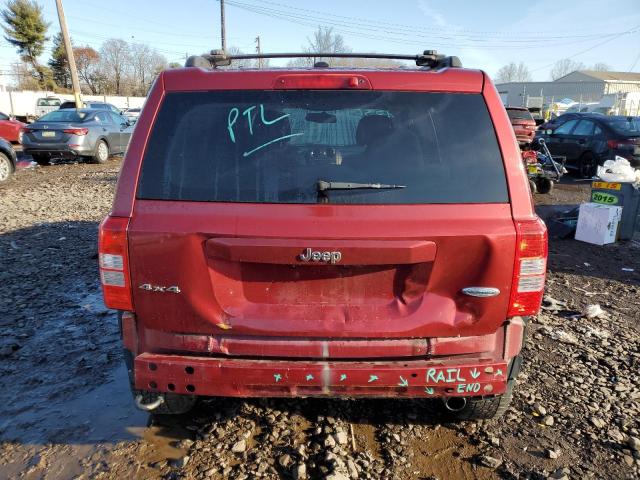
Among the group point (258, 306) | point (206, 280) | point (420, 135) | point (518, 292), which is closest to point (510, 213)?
point (518, 292)

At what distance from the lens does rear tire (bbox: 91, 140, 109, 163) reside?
49.5 feet

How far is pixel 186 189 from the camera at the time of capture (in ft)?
7.52

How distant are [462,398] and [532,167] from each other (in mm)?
9064

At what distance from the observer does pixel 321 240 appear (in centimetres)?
218

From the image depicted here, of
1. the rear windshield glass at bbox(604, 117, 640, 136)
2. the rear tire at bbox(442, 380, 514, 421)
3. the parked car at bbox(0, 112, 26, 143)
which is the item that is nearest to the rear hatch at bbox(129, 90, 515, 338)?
the rear tire at bbox(442, 380, 514, 421)

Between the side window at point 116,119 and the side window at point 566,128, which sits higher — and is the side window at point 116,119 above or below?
above

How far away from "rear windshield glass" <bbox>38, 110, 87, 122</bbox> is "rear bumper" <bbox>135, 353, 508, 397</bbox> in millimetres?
14855

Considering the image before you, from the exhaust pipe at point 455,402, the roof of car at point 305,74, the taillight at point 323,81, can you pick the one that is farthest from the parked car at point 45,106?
the exhaust pipe at point 455,402

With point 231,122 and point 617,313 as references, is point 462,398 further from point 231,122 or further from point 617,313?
point 617,313

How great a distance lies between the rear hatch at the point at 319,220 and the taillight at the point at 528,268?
53mm

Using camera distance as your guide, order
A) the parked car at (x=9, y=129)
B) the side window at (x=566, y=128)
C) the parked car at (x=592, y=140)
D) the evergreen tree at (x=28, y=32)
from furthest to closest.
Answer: the evergreen tree at (x=28, y=32) < the parked car at (x=9, y=129) < the side window at (x=566, y=128) < the parked car at (x=592, y=140)

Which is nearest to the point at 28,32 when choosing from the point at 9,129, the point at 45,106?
the point at 45,106

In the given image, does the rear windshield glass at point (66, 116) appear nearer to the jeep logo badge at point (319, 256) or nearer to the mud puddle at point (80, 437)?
the mud puddle at point (80, 437)

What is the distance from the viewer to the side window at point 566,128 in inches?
535
